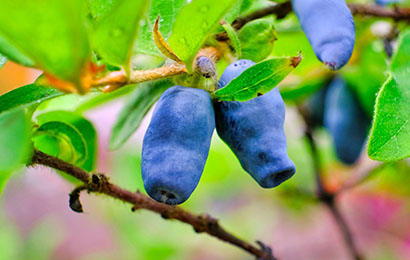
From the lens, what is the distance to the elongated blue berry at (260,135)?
0.52m

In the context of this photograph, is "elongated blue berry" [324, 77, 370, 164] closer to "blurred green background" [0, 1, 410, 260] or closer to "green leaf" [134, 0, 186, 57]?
"blurred green background" [0, 1, 410, 260]

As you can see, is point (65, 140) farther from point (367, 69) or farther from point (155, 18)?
point (367, 69)

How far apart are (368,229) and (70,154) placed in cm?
139

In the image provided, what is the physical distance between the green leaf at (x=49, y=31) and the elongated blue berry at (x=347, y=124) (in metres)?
0.69

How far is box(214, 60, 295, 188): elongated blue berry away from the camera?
52cm

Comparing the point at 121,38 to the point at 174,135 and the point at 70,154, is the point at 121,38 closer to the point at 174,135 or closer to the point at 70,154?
the point at 174,135

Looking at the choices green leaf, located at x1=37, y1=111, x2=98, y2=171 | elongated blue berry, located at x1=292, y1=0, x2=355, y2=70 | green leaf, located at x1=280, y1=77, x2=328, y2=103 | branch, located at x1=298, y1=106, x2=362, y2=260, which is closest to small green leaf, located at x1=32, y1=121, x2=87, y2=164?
green leaf, located at x1=37, y1=111, x2=98, y2=171

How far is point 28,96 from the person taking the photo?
0.56 m

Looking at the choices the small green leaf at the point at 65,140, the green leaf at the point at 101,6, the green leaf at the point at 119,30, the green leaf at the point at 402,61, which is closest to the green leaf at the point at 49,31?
the green leaf at the point at 119,30

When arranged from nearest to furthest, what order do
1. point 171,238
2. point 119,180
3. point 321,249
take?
point 119,180
point 171,238
point 321,249

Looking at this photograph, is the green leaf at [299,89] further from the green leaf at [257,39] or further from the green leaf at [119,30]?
the green leaf at [119,30]

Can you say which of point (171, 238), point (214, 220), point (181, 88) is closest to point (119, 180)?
point (171, 238)

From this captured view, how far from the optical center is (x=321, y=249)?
1918 millimetres

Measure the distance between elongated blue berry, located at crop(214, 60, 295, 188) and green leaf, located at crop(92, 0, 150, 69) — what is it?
0.45ft
